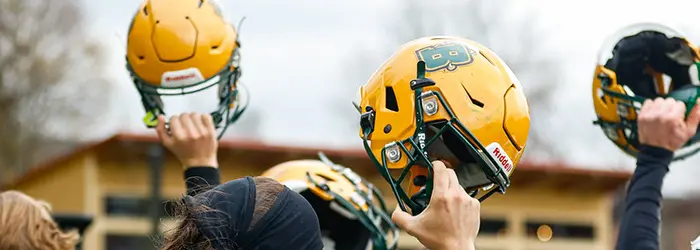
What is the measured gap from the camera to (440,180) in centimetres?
219

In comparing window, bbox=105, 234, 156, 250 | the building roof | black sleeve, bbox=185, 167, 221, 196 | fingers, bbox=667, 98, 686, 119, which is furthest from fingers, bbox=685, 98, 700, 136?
window, bbox=105, 234, 156, 250

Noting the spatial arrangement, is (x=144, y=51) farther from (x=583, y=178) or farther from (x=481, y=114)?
(x=583, y=178)

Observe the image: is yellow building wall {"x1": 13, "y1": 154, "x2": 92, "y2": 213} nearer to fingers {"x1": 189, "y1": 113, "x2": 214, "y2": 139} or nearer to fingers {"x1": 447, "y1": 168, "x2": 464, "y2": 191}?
fingers {"x1": 189, "y1": 113, "x2": 214, "y2": 139}

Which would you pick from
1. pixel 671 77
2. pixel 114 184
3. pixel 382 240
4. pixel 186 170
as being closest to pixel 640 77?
pixel 671 77

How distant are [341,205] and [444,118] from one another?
3.81 ft

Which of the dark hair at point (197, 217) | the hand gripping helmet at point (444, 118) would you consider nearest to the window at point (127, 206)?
the hand gripping helmet at point (444, 118)

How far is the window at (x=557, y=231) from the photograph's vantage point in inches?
609

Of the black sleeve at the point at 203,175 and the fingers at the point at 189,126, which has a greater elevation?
the fingers at the point at 189,126

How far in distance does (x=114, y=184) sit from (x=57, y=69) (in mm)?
11360

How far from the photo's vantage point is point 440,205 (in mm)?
2146

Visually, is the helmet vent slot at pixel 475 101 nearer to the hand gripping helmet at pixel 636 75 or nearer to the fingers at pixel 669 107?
the fingers at pixel 669 107

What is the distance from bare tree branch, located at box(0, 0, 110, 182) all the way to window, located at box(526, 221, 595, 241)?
1264 centimetres

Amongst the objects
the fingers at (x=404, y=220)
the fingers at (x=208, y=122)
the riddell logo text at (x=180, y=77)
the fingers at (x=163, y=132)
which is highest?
the fingers at (x=404, y=220)

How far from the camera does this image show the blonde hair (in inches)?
126
